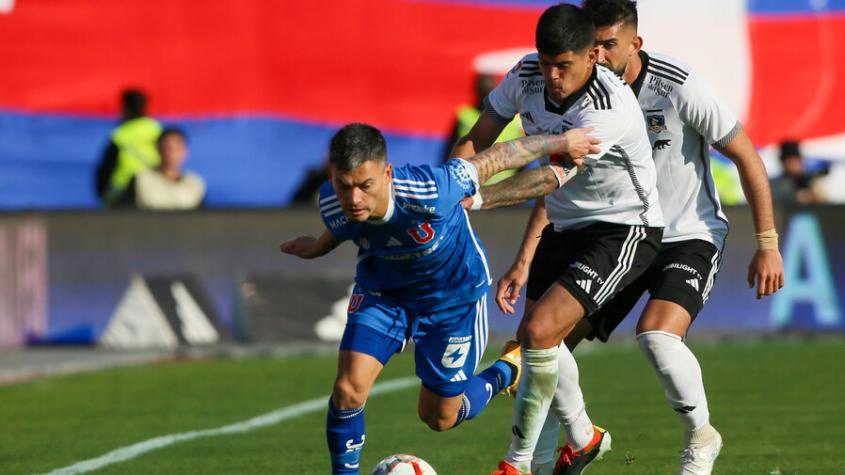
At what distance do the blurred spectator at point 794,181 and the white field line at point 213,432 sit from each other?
5902mm

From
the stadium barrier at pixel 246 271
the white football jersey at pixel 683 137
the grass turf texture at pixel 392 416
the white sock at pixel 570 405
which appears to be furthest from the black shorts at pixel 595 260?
the stadium barrier at pixel 246 271

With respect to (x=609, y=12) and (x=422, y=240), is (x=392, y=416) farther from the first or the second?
(x=609, y=12)

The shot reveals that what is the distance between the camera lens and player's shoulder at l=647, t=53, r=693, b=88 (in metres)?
7.56

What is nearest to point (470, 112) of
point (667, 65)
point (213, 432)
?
point (213, 432)

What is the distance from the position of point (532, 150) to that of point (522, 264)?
833 millimetres

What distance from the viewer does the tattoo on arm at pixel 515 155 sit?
708 cm

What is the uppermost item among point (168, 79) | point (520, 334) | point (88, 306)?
point (520, 334)

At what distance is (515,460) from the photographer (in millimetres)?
7461

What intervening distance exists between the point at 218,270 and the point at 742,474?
28.1ft

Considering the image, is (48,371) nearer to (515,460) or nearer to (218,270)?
(218,270)

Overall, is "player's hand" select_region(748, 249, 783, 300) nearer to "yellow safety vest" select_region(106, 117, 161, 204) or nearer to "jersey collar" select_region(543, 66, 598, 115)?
"jersey collar" select_region(543, 66, 598, 115)

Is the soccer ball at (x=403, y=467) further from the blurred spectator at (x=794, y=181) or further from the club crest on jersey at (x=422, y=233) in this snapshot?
the blurred spectator at (x=794, y=181)

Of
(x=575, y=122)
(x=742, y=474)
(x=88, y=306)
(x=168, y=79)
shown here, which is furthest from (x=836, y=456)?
(x=168, y=79)

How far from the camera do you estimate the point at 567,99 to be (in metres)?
7.30
